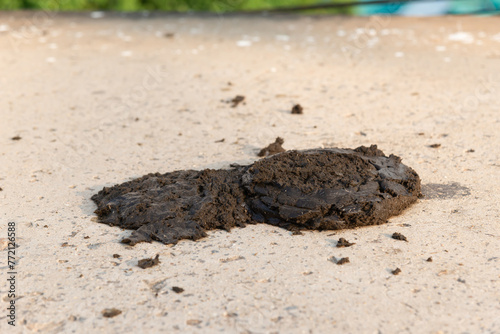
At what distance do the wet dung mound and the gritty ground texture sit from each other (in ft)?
0.25

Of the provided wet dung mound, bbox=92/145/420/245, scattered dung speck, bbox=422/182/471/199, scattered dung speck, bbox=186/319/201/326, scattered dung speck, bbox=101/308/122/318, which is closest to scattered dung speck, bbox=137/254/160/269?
wet dung mound, bbox=92/145/420/245

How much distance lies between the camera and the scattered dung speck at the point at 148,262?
239cm

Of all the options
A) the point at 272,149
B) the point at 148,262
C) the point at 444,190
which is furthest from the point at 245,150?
the point at 148,262

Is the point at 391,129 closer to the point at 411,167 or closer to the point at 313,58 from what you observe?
the point at 411,167

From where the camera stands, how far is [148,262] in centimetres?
241

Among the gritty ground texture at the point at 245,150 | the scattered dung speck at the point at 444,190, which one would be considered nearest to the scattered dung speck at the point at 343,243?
the gritty ground texture at the point at 245,150

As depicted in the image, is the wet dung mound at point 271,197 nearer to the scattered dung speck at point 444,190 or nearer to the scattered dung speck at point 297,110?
the scattered dung speck at point 444,190

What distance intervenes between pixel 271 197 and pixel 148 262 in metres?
0.68

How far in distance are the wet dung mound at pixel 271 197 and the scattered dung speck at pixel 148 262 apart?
17cm

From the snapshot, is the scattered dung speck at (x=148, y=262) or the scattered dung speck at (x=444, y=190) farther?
the scattered dung speck at (x=444, y=190)

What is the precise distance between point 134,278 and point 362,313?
90cm

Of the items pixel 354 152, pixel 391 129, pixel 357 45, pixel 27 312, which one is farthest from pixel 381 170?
pixel 357 45

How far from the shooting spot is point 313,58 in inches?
205

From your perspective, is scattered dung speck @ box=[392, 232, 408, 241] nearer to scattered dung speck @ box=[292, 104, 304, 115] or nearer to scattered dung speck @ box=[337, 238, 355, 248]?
scattered dung speck @ box=[337, 238, 355, 248]
